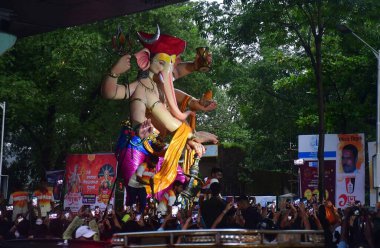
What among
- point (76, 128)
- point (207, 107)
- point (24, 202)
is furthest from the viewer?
point (76, 128)

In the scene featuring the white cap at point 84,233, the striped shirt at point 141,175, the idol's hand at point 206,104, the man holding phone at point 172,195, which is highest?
the idol's hand at point 206,104

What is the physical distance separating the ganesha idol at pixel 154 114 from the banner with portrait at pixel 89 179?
13.1 ft

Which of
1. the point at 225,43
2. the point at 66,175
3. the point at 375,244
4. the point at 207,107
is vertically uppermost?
the point at 225,43

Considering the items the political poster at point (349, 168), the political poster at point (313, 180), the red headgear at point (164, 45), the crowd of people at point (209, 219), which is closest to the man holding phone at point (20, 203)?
the crowd of people at point (209, 219)

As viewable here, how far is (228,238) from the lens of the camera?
8.42m

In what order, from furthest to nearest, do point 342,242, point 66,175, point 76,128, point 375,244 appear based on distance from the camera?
point 76,128 < point 66,175 < point 342,242 < point 375,244

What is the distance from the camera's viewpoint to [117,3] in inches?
411

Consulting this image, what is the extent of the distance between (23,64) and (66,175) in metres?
6.80

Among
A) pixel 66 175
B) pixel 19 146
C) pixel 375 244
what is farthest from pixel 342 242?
pixel 19 146

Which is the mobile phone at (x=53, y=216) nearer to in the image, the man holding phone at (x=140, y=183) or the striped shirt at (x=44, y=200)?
the striped shirt at (x=44, y=200)

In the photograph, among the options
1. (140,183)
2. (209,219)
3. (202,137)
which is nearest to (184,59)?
(202,137)

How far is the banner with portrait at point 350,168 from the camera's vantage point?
2612 cm

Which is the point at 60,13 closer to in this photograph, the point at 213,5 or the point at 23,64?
the point at 213,5

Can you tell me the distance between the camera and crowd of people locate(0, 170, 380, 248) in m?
10.9
